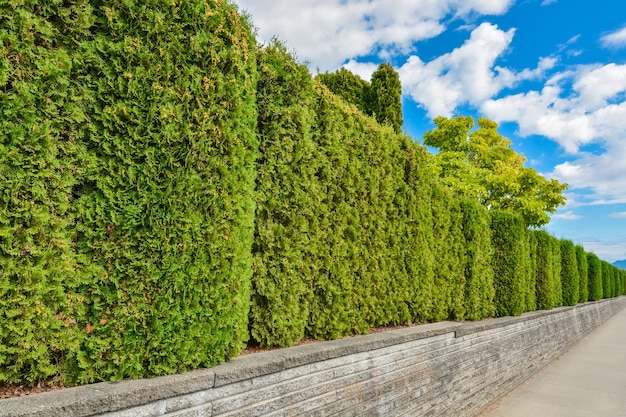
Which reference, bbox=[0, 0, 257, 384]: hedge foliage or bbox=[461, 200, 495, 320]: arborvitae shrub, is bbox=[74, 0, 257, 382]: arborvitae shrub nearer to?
bbox=[0, 0, 257, 384]: hedge foliage

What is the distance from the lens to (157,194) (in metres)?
2.89

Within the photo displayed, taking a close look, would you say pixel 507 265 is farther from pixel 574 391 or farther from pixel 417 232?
pixel 417 232

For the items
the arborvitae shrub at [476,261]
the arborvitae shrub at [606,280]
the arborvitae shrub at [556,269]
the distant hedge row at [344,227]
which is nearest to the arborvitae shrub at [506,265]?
the arborvitae shrub at [476,261]

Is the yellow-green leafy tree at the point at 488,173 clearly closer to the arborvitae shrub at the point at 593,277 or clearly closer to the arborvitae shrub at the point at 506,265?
the arborvitae shrub at the point at 593,277

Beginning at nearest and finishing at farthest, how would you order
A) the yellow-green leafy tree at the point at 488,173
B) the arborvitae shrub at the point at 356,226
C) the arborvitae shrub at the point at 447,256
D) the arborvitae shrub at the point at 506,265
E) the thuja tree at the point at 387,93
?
the arborvitae shrub at the point at 356,226, the arborvitae shrub at the point at 447,256, the arborvitae shrub at the point at 506,265, the thuja tree at the point at 387,93, the yellow-green leafy tree at the point at 488,173

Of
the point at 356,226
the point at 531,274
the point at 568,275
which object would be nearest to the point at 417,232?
the point at 356,226

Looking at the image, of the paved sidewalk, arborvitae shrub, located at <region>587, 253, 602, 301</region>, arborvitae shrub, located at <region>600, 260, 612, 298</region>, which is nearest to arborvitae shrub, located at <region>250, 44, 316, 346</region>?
the paved sidewalk

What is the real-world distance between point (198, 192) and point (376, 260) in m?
3.07

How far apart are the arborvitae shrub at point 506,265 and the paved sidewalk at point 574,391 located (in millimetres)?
1632

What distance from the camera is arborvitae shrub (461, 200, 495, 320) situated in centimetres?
825

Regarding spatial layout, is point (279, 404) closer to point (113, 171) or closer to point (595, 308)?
point (113, 171)

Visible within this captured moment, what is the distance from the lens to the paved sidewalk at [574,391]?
6.74 m

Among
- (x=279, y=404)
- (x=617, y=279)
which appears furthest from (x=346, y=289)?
(x=617, y=279)

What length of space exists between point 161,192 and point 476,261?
7.04m
